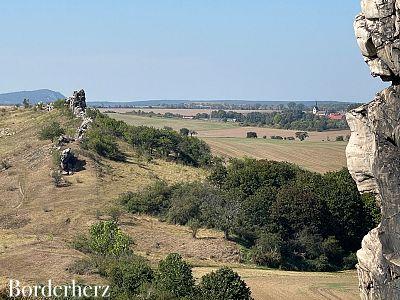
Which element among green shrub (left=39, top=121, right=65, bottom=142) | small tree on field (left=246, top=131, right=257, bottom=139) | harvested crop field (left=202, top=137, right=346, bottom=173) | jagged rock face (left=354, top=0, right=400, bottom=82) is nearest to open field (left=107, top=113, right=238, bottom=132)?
small tree on field (left=246, top=131, right=257, bottom=139)

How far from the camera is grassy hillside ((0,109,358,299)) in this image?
120 ft

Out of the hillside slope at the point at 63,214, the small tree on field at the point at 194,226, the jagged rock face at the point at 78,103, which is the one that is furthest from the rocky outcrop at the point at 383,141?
the jagged rock face at the point at 78,103

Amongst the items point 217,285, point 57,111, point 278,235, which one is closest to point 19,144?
point 57,111

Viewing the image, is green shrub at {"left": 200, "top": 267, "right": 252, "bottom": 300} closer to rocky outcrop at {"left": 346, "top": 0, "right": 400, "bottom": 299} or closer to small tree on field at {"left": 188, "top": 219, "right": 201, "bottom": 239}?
rocky outcrop at {"left": 346, "top": 0, "right": 400, "bottom": 299}

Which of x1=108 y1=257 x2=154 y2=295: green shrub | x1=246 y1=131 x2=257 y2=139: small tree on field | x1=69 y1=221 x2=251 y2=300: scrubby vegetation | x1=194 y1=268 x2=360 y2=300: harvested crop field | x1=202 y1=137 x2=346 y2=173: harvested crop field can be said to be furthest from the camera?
x1=246 y1=131 x2=257 y2=139: small tree on field

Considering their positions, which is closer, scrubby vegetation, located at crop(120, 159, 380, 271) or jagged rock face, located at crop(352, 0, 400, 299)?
jagged rock face, located at crop(352, 0, 400, 299)

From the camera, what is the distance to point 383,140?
14.4 metres

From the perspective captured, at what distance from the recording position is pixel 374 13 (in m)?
14.0

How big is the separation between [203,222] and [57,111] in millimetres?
43401

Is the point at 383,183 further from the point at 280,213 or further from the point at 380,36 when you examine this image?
the point at 280,213

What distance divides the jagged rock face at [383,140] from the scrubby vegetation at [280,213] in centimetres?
3074

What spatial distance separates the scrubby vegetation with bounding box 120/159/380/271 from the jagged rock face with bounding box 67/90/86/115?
105 feet

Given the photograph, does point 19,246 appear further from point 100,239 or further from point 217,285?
point 217,285

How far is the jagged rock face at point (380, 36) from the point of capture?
13773 millimetres
